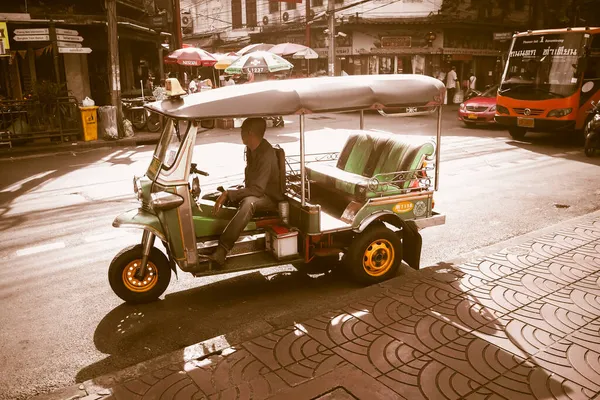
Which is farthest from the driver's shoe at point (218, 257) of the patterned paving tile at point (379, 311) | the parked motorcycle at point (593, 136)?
the parked motorcycle at point (593, 136)

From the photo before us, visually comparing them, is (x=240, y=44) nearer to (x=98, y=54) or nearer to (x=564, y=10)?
(x=98, y=54)

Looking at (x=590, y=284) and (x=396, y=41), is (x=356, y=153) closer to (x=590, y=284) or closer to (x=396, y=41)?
(x=590, y=284)

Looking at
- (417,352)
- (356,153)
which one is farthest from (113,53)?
(417,352)

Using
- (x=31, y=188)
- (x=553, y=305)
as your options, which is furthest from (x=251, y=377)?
(x=31, y=188)

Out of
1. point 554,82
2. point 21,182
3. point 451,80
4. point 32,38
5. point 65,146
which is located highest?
point 32,38

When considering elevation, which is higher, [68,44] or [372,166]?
[68,44]

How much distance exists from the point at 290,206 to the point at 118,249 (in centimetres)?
267

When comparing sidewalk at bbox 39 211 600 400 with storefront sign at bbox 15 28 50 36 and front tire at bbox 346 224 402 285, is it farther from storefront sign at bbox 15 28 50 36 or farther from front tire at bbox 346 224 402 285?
storefront sign at bbox 15 28 50 36

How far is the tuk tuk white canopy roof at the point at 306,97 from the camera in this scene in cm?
451

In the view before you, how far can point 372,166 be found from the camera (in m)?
6.18

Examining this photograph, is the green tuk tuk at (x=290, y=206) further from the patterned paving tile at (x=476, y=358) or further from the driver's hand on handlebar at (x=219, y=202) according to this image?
the patterned paving tile at (x=476, y=358)

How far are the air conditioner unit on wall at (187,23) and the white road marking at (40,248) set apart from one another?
43.3 m

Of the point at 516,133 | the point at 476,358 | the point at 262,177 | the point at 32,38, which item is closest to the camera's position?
the point at 476,358

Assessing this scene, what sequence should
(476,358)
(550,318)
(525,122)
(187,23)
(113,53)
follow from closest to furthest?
(476,358) < (550,318) < (525,122) < (113,53) < (187,23)
